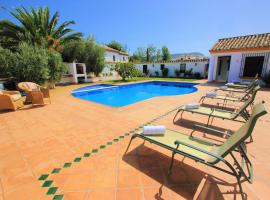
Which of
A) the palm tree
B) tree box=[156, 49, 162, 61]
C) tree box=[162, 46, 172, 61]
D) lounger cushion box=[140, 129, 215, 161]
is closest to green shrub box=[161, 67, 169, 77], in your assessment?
the palm tree

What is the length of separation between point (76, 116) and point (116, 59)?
2481cm


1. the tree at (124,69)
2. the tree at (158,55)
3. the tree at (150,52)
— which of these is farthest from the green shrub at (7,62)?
the tree at (158,55)

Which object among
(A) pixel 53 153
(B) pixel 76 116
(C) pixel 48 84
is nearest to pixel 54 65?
(C) pixel 48 84

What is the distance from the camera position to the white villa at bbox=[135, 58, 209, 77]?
2028 centimetres

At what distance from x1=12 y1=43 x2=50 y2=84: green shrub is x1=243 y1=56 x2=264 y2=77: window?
16.8 meters

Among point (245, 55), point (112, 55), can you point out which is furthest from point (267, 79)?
point (112, 55)

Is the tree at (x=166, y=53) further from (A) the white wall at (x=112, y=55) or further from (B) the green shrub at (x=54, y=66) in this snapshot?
(B) the green shrub at (x=54, y=66)

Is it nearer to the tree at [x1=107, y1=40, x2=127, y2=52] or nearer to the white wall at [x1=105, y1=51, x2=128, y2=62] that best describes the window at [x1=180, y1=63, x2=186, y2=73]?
the white wall at [x1=105, y1=51, x2=128, y2=62]

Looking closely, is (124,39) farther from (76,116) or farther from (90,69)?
(76,116)

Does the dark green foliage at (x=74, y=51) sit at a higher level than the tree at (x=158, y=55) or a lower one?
lower

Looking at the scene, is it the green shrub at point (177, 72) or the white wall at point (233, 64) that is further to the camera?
the green shrub at point (177, 72)

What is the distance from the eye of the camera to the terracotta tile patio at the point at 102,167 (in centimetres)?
198

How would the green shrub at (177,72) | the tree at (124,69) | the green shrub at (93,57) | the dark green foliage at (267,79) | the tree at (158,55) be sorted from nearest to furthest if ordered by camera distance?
the dark green foliage at (267,79) < the green shrub at (93,57) < the tree at (124,69) < the green shrub at (177,72) < the tree at (158,55)

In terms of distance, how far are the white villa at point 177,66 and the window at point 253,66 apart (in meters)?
6.90
